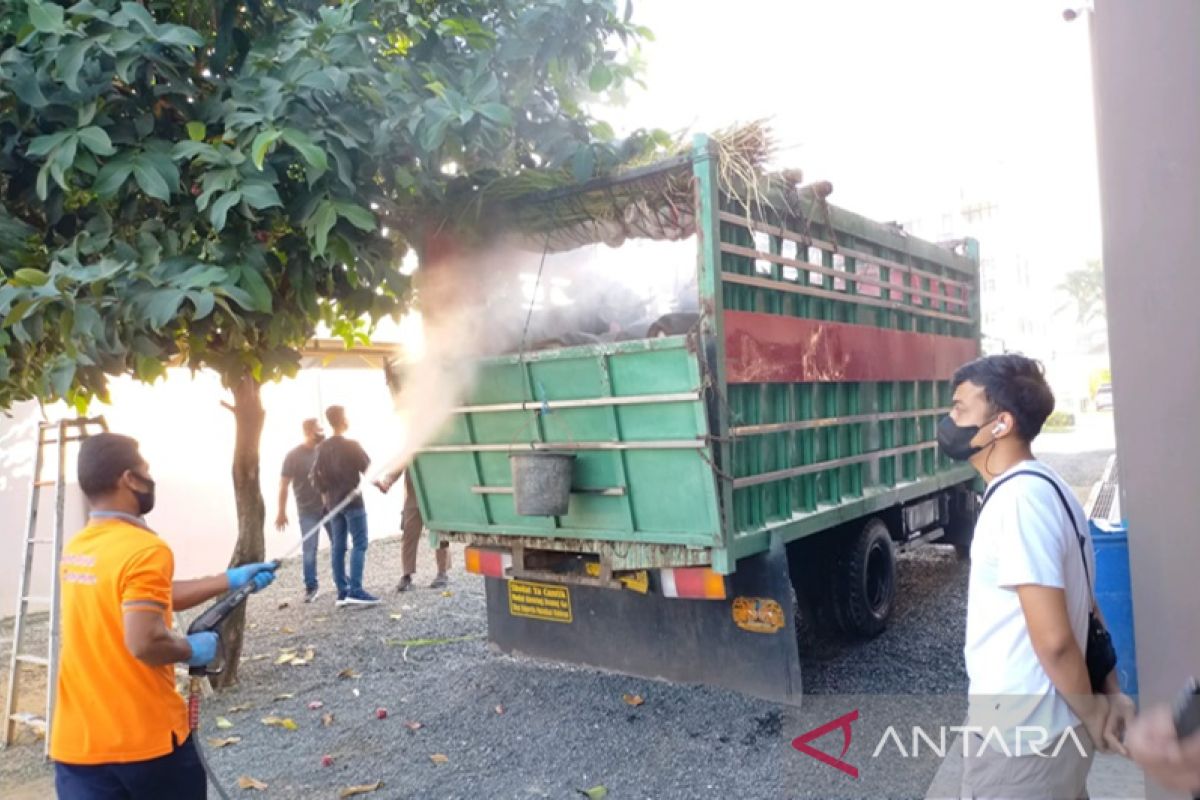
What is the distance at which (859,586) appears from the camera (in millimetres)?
5625

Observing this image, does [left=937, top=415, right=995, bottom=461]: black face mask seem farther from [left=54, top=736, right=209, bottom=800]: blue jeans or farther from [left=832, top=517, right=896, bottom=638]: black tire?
A: [left=832, top=517, right=896, bottom=638]: black tire

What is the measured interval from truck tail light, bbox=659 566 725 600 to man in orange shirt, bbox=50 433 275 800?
225 centimetres

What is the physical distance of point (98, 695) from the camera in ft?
9.08

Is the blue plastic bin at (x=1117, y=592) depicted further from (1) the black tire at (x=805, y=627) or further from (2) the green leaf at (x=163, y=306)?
(2) the green leaf at (x=163, y=306)

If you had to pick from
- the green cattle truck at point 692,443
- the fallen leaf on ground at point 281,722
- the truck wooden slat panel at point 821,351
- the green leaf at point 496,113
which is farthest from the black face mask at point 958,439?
the fallen leaf on ground at point 281,722

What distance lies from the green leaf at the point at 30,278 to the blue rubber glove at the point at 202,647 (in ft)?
4.56

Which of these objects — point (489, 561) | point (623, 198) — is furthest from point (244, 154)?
point (489, 561)

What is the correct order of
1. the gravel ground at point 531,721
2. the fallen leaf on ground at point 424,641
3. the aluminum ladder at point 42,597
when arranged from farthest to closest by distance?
1. the fallen leaf on ground at point 424,641
2. the aluminum ladder at point 42,597
3. the gravel ground at point 531,721

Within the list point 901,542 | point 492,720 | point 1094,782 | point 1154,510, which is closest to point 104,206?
point 492,720

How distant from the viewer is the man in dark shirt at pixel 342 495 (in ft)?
26.9

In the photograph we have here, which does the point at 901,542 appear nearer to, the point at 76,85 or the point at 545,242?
the point at 545,242

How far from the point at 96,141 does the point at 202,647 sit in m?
1.99

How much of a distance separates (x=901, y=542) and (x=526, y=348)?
350cm

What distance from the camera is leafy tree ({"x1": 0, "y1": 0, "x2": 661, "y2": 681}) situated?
344cm
